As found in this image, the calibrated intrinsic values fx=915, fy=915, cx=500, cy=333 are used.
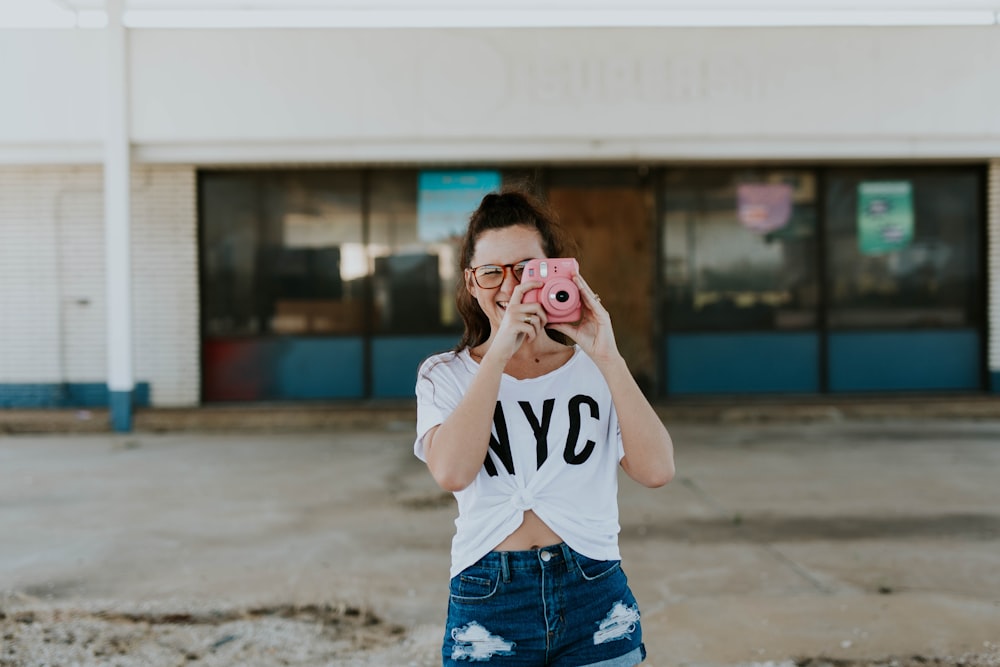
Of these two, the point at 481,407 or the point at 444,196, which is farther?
the point at 444,196

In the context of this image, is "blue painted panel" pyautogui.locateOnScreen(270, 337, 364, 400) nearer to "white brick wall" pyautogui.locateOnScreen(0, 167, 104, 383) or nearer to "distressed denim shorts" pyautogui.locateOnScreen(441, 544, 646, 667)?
"white brick wall" pyautogui.locateOnScreen(0, 167, 104, 383)

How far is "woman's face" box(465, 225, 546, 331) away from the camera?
193 centimetres

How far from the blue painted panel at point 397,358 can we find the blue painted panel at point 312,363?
206 millimetres

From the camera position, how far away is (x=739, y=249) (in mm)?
11188

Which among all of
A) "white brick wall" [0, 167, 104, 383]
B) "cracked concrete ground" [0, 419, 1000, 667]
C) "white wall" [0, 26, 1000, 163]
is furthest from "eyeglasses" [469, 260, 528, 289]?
"white brick wall" [0, 167, 104, 383]

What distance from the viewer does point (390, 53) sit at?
9.75 meters

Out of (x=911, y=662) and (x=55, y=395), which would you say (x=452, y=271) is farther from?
(x=911, y=662)

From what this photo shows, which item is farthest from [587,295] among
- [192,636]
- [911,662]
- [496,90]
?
[496,90]

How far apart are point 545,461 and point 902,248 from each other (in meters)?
10.6

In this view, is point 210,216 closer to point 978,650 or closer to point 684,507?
point 684,507

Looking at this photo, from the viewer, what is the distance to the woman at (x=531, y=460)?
6.03 ft

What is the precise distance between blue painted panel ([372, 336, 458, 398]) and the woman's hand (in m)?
9.27

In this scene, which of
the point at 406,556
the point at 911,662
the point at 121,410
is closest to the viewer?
the point at 911,662

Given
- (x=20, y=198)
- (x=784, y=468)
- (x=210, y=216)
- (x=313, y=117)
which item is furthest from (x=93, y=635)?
(x=20, y=198)
